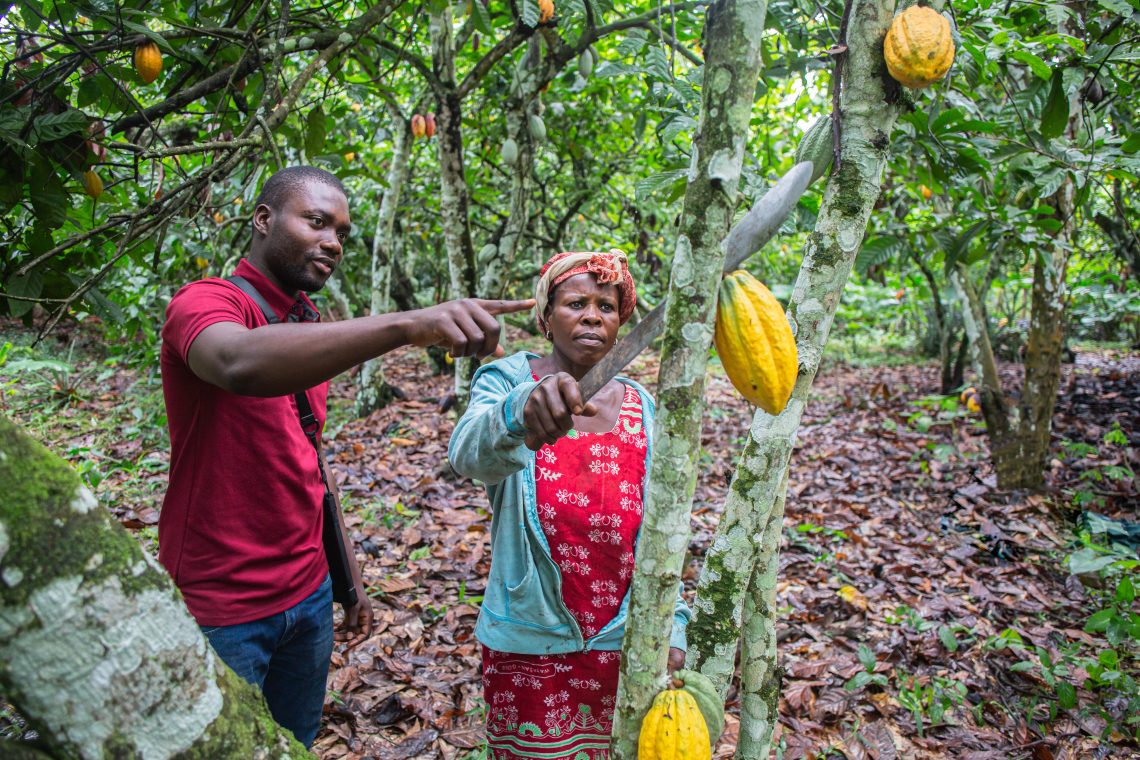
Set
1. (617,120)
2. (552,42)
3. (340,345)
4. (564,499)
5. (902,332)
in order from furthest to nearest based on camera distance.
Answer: (902,332) < (617,120) < (552,42) < (564,499) < (340,345)

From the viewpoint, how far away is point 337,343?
1070 millimetres

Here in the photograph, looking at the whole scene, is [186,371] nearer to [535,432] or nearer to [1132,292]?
[535,432]

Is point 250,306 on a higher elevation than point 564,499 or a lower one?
higher

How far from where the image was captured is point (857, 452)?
5.42 m

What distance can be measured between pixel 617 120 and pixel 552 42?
2542 mm

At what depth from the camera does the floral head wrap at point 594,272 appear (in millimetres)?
1686

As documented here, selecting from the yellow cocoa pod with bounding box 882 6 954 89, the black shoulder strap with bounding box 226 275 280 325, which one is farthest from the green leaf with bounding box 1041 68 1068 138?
the black shoulder strap with bounding box 226 275 280 325

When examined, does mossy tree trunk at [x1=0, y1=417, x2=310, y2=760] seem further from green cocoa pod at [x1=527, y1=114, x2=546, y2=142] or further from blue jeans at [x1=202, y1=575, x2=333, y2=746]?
green cocoa pod at [x1=527, y1=114, x2=546, y2=142]

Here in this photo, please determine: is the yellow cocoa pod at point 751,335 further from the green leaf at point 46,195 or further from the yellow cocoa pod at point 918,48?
the green leaf at point 46,195

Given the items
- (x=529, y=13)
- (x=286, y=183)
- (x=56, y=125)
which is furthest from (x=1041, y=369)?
(x=56, y=125)

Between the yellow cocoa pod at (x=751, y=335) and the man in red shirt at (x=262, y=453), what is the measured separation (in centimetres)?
38

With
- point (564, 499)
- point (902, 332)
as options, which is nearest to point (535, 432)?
point (564, 499)

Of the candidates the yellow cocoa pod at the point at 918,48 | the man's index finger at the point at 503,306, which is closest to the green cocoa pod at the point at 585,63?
the yellow cocoa pod at the point at 918,48

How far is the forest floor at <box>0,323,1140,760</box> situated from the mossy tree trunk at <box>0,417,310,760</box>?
1.90 meters
